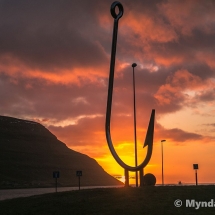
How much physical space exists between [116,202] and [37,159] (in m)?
142

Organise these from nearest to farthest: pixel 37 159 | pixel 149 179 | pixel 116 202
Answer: pixel 116 202 < pixel 149 179 < pixel 37 159

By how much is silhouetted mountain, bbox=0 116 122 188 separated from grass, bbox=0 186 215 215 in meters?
93.2

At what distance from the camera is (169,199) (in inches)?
770

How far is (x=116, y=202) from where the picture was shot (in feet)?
63.6

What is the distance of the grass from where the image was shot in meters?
17.9

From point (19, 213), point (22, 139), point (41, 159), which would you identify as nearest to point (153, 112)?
point (19, 213)

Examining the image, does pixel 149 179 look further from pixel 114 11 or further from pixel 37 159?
pixel 37 159

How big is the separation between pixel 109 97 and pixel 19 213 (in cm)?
710

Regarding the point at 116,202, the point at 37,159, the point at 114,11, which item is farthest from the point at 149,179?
the point at 37,159

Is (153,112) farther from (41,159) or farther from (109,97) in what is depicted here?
(41,159)

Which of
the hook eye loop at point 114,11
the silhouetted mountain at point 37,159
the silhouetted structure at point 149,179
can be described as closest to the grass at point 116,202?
the silhouetted structure at point 149,179

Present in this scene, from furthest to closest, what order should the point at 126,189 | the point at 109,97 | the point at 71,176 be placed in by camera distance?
1. the point at 71,176
2. the point at 126,189
3. the point at 109,97

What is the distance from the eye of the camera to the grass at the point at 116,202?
58.6 feet

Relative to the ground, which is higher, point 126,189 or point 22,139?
point 22,139
